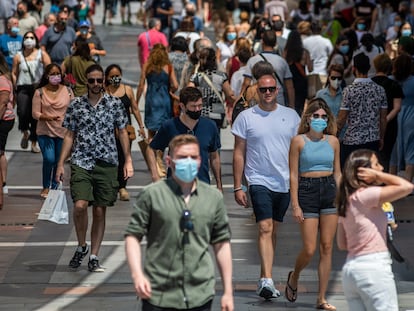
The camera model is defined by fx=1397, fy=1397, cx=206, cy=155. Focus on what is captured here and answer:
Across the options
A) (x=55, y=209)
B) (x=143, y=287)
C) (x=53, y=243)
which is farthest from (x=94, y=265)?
(x=143, y=287)

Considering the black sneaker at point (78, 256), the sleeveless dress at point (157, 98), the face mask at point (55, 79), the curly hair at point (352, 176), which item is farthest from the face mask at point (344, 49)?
the curly hair at point (352, 176)

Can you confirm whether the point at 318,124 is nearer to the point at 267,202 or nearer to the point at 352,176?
the point at 267,202

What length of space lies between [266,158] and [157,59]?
6529 millimetres

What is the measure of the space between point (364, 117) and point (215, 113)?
218cm

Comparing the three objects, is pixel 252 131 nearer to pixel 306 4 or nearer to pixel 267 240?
pixel 267 240

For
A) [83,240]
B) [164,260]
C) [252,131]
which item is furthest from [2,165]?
[164,260]

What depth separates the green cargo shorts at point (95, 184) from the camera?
41.2ft

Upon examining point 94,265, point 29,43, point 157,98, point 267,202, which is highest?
point 267,202

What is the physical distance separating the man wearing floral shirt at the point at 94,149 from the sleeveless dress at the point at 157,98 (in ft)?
17.7

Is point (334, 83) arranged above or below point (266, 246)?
above

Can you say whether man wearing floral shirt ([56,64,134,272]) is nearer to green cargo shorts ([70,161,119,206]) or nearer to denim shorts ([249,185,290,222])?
green cargo shorts ([70,161,119,206])

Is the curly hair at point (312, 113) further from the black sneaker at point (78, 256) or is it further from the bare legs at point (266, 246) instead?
the black sneaker at point (78, 256)

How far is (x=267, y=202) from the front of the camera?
38.0ft

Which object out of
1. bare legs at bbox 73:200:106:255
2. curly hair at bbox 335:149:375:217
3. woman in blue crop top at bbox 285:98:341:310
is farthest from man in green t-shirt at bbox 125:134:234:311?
bare legs at bbox 73:200:106:255
